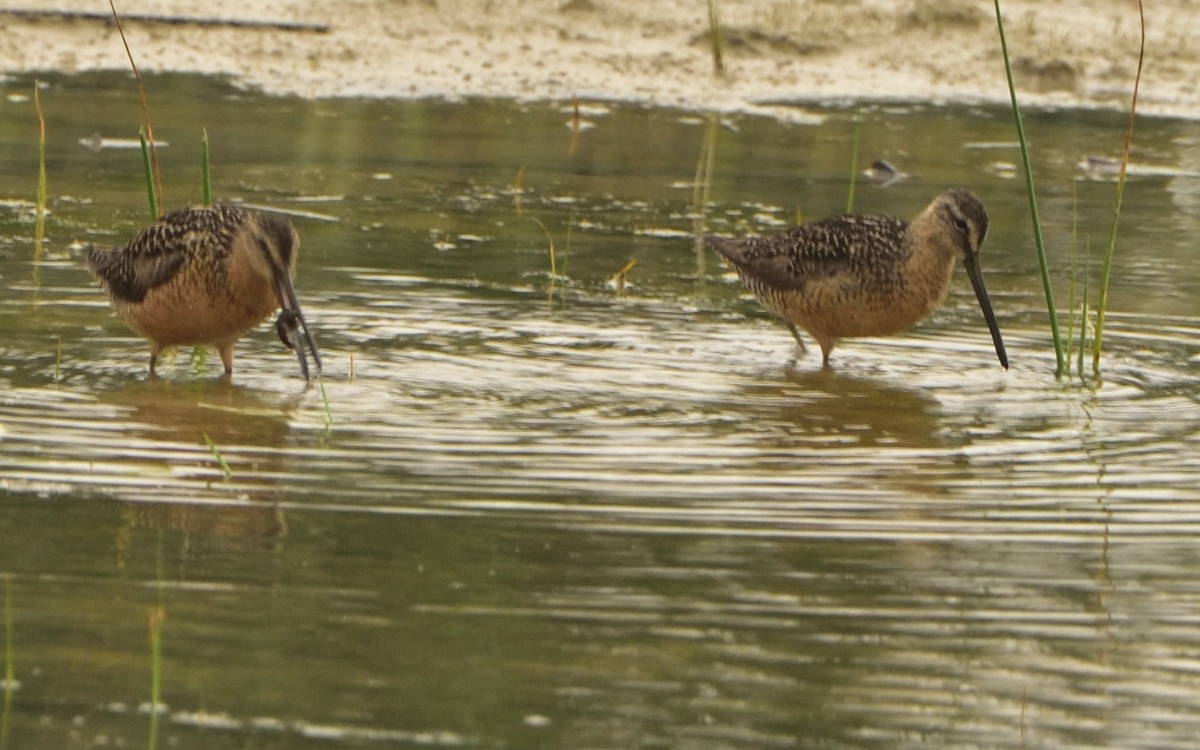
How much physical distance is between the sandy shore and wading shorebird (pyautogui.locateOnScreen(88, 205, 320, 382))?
18.6 feet

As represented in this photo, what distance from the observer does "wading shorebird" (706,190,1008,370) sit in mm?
7539

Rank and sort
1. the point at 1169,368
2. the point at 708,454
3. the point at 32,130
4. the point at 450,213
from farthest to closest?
1. the point at 32,130
2. the point at 450,213
3. the point at 1169,368
4. the point at 708,454

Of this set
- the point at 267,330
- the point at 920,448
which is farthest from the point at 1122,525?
the point at 267,330

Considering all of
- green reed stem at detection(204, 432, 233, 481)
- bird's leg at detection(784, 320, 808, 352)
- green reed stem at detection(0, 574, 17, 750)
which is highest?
green reed stem at detection(0, 574, 17, 750)

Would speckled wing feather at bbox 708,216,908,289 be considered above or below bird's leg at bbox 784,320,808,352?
above

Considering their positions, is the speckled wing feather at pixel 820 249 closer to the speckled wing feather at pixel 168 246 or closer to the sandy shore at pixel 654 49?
the speckled wing feather at pixel 168 246

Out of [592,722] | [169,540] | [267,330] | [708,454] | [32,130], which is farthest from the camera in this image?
[32,130]

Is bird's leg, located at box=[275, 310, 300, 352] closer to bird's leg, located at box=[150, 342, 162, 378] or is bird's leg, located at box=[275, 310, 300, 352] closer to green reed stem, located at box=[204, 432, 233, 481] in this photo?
bird's leg, located at box=[150, 342, 162, 378]

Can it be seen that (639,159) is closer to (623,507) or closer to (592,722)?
(623,507)

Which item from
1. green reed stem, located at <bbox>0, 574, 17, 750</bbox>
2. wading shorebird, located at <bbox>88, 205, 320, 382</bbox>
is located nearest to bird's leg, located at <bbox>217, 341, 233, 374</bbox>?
wading shorebird, located at <bbox>88, 205, 320, 382</bbox>

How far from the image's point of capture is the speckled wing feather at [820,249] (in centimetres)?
769

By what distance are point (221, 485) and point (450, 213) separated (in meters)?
4.40

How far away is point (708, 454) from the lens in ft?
19.0

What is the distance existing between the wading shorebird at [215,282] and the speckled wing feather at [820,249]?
1.77 meters
